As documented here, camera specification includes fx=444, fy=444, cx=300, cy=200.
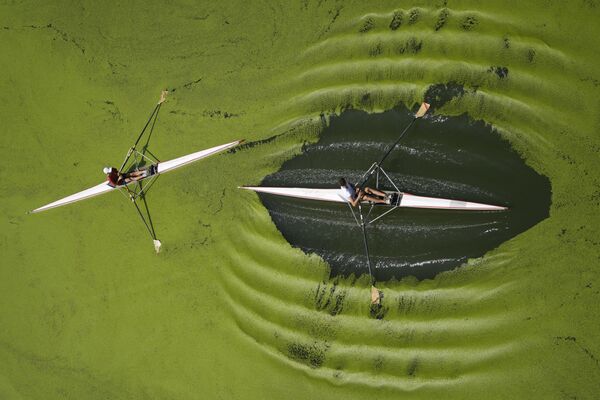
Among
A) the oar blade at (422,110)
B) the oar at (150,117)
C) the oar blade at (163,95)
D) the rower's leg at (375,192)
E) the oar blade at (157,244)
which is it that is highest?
the oar blade at (422,110)

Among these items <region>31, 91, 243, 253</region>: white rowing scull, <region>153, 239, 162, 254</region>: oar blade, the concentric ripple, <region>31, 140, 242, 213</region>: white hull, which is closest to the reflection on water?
the concentric ripple

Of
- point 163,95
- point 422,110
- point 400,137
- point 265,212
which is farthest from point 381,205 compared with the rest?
point 163,95

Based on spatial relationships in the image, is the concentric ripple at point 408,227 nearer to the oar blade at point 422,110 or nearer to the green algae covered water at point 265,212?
the green algae covered water at point 265,212

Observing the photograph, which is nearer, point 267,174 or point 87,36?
point 267,174

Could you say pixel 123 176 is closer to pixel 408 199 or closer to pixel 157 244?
pixel 157 244

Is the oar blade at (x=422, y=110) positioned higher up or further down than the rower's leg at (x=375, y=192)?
higher up

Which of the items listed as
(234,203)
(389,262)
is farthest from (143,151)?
(389,262)

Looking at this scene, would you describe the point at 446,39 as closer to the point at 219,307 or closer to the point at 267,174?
the point at 267,174

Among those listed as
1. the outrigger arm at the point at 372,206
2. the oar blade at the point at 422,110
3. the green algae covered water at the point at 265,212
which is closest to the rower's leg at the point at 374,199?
the outrigger arm at the point at 372,206

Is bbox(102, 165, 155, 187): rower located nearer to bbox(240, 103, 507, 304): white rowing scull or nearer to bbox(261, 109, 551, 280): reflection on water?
bbox(240, 103, 507, 304): white rowing scull
